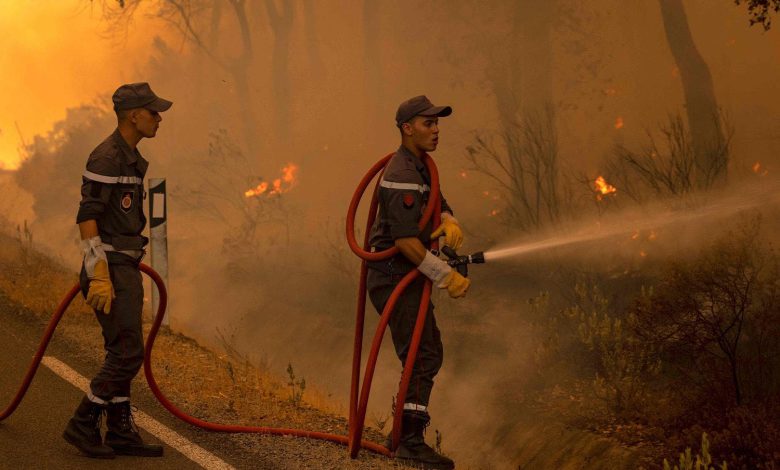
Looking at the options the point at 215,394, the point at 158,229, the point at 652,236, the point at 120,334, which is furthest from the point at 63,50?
the point at 120,334

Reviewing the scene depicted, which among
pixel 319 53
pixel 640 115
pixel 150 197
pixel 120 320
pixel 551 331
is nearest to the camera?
pixel 120 320

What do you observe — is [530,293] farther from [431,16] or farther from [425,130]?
[431,16]

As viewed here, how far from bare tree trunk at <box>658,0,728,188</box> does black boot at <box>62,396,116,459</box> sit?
955 centimetres

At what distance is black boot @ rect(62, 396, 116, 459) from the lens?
547 centimetres

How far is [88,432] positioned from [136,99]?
1.79 m

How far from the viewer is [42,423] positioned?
6.05 meters

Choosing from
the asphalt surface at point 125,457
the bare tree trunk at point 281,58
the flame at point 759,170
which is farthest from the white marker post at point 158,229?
the bare tree trunk at point 281,58

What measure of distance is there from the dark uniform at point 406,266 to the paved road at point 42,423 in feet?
4.15

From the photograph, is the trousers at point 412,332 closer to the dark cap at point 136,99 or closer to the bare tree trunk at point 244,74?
the dark cap at point 136,99

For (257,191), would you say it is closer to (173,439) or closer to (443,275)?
(173,439)

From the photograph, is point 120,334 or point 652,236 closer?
point 120,334

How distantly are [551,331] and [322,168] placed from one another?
9335 mm

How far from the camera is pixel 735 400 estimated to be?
24.8ft

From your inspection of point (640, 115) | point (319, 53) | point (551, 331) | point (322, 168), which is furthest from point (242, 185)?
point (551, 331)
